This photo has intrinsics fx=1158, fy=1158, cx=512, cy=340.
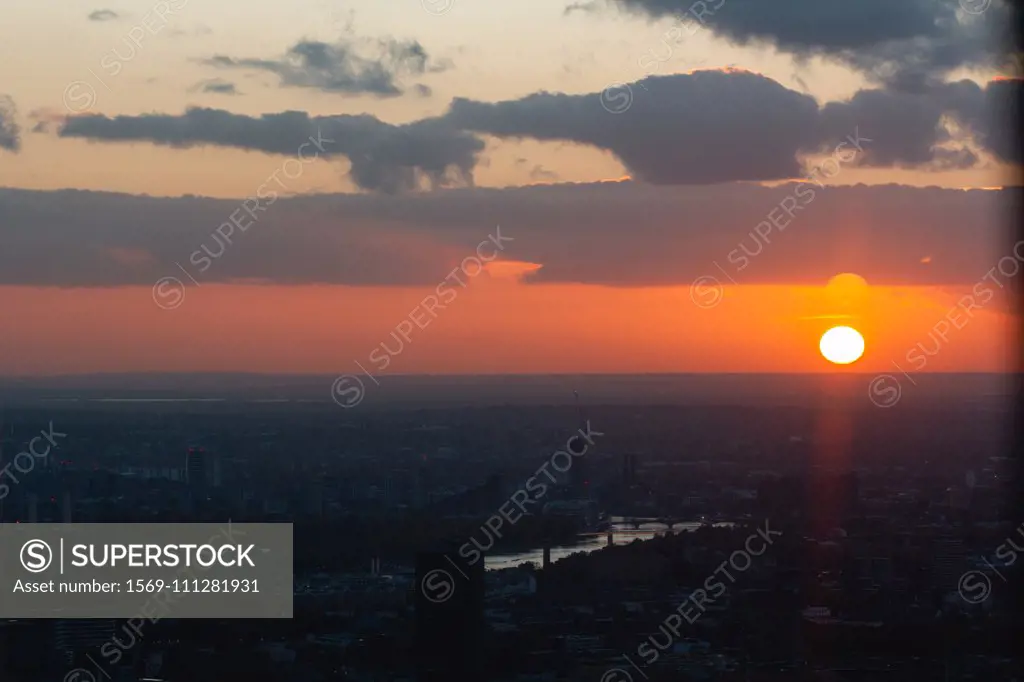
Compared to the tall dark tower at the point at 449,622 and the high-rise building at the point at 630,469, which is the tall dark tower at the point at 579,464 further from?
the tall dark tower at the point at 449,622

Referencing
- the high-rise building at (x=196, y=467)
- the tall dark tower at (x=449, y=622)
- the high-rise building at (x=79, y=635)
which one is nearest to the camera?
the high-rise building at (x=79, y=635)

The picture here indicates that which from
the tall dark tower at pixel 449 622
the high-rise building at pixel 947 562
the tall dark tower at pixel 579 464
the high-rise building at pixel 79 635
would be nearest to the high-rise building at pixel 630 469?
the tall dark tower at pixel 579 464

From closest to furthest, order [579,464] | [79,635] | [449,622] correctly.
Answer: [79,635] < [449,622] < [579,464]

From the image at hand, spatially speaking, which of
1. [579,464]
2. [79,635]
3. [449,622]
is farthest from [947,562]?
[79,635]

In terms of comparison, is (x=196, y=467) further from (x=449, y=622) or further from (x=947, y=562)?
(x=947, y=562)

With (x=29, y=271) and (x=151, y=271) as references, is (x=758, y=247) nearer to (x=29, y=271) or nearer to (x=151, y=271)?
(x=151, y=271)

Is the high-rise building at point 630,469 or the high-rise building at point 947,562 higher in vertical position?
the high-rise building at point 630,469

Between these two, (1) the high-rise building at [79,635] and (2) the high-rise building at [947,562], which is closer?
(1) the high-rise building at [79,635]

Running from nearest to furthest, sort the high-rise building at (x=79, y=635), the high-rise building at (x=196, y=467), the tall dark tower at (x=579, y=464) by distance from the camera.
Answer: the high-rise building at (x=79, y=635) → the high-rise building at (x=196, y=467) → the tall dark tower at (x=579, y=464)
